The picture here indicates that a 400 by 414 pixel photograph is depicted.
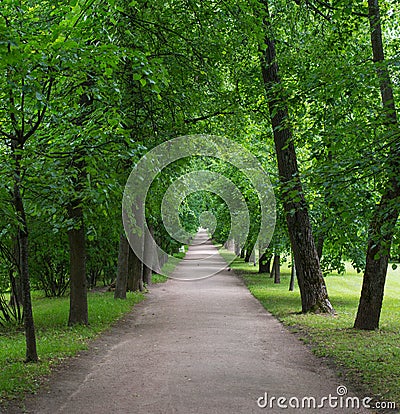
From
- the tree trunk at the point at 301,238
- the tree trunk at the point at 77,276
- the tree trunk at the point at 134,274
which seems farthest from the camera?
the tree trunk at the point at 134,274

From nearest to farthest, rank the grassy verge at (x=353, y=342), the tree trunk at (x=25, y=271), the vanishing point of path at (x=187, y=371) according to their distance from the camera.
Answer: the vanishing point of path at (x=187, y=371), the grassy verge at (x=353, y=342), the tree trunk at (x=25, y=271)

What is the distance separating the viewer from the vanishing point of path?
7.00 m

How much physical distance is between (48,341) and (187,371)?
3.91 metres

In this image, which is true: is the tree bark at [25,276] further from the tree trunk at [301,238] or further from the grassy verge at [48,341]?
the tree trunk at [301,238]

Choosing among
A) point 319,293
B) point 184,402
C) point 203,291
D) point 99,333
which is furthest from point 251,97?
point 184,402

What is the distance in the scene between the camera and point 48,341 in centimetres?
1149

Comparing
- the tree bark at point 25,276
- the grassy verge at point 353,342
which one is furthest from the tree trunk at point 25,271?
the grassy verge at point 353,342

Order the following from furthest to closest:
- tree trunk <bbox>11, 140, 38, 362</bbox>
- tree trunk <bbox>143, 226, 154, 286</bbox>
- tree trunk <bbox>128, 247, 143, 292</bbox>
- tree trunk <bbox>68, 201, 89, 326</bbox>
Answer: tree trunk <bbox>143, 226, 154, 286</bbox> → tree trunk <bbox>128, 247, 143, 292</bbox> → tree trunk <bbox>68, 201, 89, 326</bbox> → tree trunk <bbox>11, 140, 38, 362</bbox>

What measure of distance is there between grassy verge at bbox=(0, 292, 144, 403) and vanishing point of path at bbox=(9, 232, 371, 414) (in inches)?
11.3

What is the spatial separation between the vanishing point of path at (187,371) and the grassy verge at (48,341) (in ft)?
0.94

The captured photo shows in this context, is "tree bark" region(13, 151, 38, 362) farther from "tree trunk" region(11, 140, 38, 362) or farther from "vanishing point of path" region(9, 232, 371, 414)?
"vanishing point of path" region(9, 232, 371, 414)

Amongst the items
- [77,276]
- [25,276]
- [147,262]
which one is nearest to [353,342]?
[25,276]

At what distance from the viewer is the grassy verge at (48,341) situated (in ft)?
26.3

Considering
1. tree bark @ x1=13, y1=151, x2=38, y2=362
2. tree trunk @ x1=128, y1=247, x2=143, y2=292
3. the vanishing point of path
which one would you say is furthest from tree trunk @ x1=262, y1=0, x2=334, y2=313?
tree trunk @ x1=128, y1=247, x2=143, y2=292
